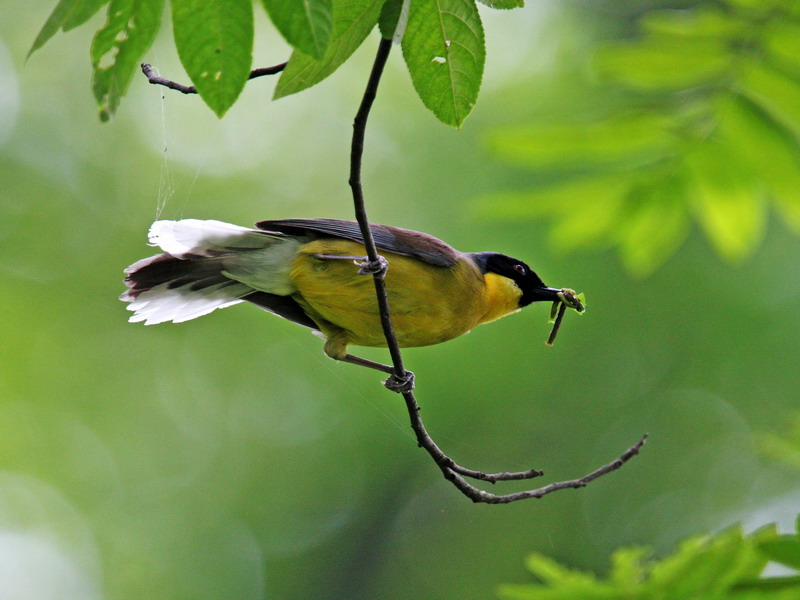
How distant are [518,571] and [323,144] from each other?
6.67m

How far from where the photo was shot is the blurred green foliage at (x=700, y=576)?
6.35 ft

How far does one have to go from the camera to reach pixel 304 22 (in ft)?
5.09

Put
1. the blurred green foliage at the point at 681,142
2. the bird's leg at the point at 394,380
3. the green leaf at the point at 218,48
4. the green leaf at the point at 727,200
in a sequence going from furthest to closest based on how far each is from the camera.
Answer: the bird's leg at the point at 394,380
the green leaf at the point at 727,200
the blurred green foliage at the point at 681,142
the green leaf at the point at 218,48

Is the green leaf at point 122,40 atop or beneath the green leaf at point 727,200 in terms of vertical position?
atop

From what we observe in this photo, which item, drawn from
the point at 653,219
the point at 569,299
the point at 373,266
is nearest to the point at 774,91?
the point at 653,219

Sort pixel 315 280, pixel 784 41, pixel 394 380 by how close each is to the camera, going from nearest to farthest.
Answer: pixel 784 41
pixel 394 380
pixel 315 280

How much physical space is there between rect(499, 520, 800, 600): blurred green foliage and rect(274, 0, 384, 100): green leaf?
154 cm

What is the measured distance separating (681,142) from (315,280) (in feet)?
7.68

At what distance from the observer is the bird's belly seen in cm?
434

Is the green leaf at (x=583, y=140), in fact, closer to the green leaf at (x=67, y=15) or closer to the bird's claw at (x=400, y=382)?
the green leaf at (x=67, y=15)

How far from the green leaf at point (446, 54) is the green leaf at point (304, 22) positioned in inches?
15.6

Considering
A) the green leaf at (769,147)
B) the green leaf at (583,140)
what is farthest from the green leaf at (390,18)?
the green leaf at (769,147)

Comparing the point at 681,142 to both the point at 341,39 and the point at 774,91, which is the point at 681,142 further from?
the point at 341,39

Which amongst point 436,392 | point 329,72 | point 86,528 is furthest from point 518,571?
point 329,72
